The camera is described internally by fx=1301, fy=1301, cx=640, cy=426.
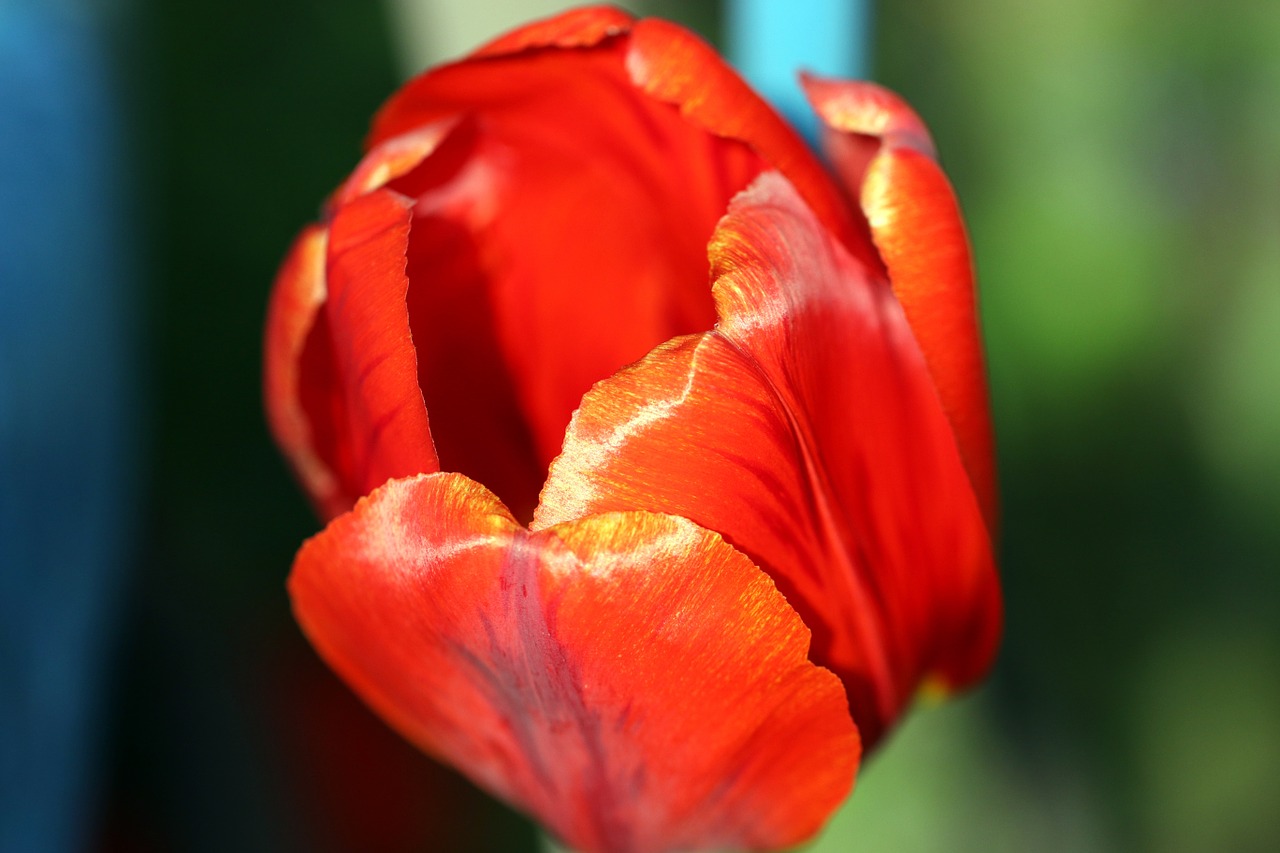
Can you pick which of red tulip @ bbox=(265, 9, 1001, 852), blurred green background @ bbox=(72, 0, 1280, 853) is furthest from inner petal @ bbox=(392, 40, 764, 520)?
blurred green background @ bbox=(72, 0, 1280, 853)

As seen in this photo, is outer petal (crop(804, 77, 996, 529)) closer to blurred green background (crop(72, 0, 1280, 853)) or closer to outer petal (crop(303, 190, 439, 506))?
outer petal (crop(303, 190, 439, 506))

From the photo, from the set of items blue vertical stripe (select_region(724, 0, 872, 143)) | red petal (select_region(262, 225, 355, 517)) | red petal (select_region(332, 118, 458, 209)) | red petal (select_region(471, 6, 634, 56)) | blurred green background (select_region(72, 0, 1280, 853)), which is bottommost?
blurred green background (select_region(72, 0, 1280, 853))

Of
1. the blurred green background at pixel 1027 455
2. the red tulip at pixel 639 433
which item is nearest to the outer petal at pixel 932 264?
the red tulip at pixel 639 433

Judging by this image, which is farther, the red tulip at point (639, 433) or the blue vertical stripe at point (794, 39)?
the blue vertical stripe at point (794, 39)

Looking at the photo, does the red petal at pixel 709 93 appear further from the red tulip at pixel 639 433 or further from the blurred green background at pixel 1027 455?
the blurred green background at pixel 1027 455

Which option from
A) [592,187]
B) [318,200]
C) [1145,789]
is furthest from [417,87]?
[1145,789]

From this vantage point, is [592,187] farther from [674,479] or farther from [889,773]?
[889,773]

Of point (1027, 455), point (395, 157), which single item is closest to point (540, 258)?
point (395, 157)

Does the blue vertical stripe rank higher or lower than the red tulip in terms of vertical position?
higher
